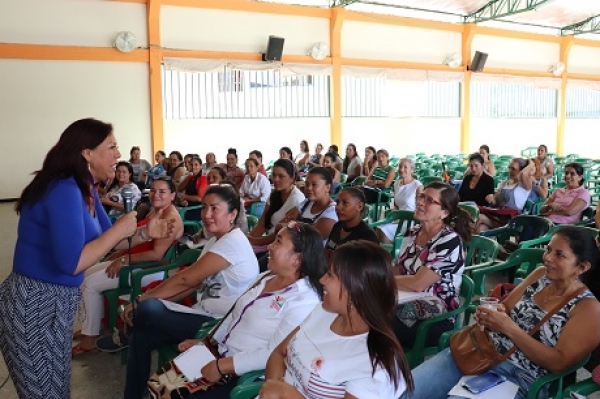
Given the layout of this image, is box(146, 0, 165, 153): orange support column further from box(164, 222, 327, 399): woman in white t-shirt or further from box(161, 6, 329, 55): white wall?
box(164, 222, 327, 399): woman in white t-shirt

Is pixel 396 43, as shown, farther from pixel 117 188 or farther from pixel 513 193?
pixel 117 188

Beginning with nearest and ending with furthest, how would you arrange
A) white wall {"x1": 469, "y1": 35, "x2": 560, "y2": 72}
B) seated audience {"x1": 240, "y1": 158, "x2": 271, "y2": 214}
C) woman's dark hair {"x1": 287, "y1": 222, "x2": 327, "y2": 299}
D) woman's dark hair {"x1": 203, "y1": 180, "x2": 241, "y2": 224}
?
woman's dark hair {"x1": 287, "y1": 222, "x2": 327, "y2": 299}, woman's dark hair {"x1": 203, "y1": 180, "x2": 241, "y2": 224}, seated audience {"x1": 240, "y1": 158, "x2": 271, "y2": 214}, white wall {"x1": 469, "y1": 35, "x2": 560, "y2": 72}

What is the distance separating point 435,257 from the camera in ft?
8.23

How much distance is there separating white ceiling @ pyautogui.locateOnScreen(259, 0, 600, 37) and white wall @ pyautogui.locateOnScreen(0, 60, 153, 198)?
3.72 meters

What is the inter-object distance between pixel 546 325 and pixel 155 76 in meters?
9.75

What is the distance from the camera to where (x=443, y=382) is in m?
1.96

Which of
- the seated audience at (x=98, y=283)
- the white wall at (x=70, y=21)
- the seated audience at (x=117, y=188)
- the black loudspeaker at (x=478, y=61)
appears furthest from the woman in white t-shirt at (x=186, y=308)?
the black loudspeaker at (x=478, y=61)

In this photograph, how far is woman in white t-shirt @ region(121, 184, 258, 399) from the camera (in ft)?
8.00

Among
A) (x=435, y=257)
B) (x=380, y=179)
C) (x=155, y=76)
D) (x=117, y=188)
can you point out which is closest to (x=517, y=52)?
(x=380, y=179)

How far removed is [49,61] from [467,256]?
29.4 feet

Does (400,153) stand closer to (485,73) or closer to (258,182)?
(485,73)

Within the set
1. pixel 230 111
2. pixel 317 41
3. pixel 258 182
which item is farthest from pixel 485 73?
pixel 258 182

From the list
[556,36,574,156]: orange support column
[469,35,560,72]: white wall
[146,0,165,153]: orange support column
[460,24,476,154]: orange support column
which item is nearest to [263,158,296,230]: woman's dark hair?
[146,0,165,153]: orange support column

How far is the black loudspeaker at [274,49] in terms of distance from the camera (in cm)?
1101
